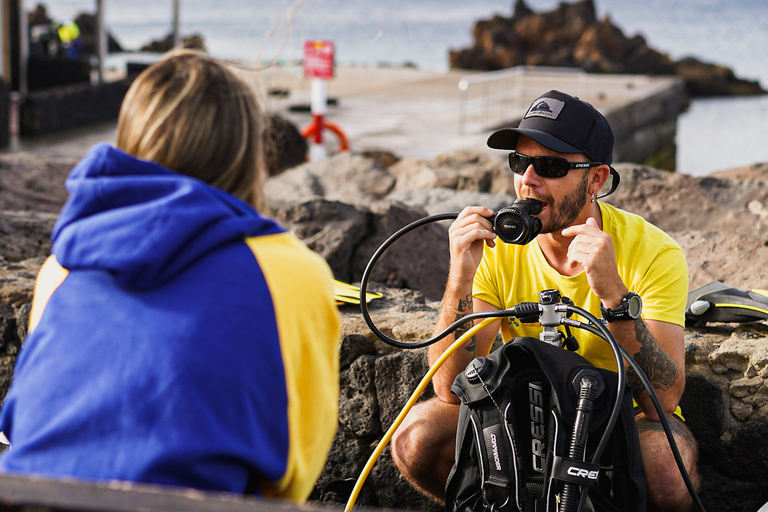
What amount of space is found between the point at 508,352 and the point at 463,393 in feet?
0.63

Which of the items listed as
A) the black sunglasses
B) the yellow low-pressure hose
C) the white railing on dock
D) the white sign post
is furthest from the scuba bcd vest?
the white railing on dock

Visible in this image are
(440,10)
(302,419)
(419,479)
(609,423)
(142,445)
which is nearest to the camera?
(142,445)

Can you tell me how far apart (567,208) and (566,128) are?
26 centimetres

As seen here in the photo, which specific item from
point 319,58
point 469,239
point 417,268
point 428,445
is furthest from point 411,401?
point 319,58

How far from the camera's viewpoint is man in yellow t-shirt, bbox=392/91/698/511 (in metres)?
2.46

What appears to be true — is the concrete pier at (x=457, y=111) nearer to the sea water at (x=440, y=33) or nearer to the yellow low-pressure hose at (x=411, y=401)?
the sea water at (x=440, y=33)

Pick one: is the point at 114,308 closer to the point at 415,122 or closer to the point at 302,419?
the point at 302,419

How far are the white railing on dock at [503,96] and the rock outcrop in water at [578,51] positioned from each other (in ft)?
40.1

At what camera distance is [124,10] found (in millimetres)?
107938

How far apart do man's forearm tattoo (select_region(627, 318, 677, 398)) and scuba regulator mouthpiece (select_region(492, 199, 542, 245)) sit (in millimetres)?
416

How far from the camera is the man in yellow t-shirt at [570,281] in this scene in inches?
96.9

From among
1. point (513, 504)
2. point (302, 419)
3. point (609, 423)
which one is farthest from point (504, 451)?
point (302, 419)

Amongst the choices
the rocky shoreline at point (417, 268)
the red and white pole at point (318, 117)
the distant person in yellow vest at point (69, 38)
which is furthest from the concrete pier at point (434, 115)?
the distant person in yellow vest at point (69, 38)

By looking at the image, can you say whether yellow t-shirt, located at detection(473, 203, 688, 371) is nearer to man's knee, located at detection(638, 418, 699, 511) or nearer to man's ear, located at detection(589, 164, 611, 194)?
man's ear, located at detection(589, 164, 611, 194)
